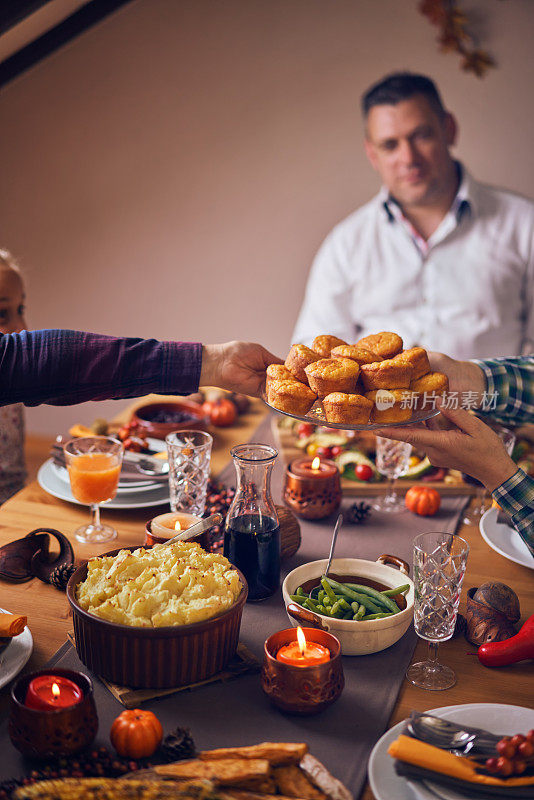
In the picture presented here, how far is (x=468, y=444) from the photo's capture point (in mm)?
1592

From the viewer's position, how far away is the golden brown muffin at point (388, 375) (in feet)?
5.29

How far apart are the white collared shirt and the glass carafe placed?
93.4 inches

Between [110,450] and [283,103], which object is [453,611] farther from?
[283,103]

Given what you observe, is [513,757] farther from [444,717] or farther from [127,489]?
[127,489]

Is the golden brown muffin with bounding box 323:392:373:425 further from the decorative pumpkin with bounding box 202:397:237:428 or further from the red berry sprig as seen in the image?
the decorative pumpkin with bounding box 202:397:237:428

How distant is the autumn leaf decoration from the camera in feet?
12.5

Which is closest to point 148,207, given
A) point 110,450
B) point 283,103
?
point 283,103

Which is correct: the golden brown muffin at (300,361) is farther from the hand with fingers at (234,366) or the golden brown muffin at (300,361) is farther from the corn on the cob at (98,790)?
the corn on the cob at (98,790)

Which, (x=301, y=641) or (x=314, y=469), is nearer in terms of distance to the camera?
(x=301, y=641)

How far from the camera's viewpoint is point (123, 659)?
1167 mm

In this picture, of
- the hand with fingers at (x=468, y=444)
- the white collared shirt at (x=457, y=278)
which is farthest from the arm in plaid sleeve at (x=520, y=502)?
the white collared shirt at (x=457, y=278)

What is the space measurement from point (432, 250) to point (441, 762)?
3.17 meters

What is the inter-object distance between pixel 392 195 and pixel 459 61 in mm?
811

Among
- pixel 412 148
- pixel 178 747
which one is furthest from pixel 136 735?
pixel 412 148
